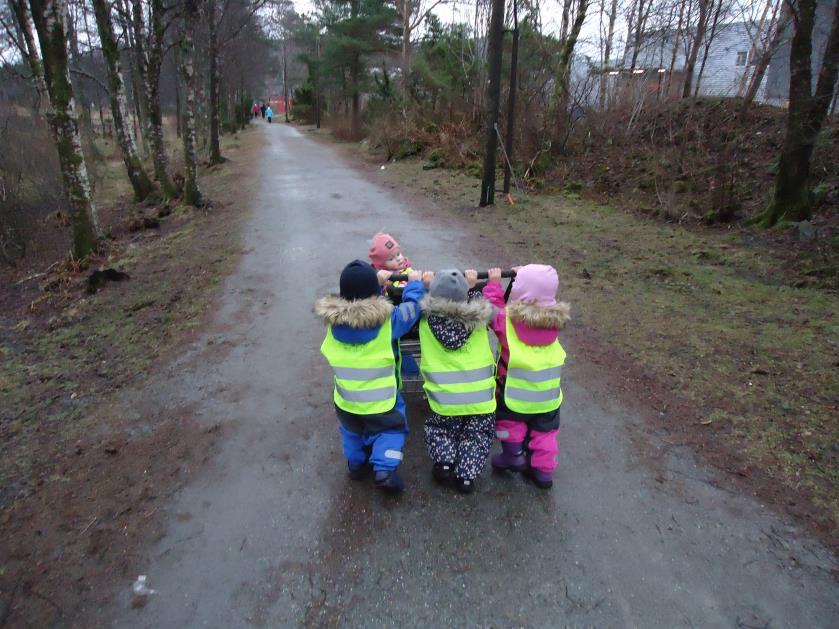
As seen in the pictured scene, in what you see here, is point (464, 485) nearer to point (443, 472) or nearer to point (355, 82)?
point (443, 472)

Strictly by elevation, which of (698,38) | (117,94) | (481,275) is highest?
(698,38)

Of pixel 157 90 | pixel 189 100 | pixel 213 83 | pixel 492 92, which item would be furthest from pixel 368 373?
pixel 213 83

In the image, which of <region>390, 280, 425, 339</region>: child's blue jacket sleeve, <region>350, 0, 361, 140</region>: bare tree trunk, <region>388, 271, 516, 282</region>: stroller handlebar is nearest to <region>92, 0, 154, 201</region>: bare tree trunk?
<region>388, 271, 516, 282</region>: stroller handlebar

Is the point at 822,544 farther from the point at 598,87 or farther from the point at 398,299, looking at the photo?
the point at 598,87

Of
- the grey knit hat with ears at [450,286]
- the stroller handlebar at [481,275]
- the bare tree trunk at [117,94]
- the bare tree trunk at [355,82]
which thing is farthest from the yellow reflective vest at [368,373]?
the bare tree trunk at [355,82]

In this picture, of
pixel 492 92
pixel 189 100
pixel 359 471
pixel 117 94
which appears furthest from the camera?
pixel 117 94

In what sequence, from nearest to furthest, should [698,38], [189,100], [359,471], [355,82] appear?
[359,471] → [189,100] → [698,38] → [355,82]

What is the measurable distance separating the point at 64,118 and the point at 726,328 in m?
9.99

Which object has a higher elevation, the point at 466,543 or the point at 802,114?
the point at 802,114

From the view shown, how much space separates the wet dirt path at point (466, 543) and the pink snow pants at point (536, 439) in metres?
0.20

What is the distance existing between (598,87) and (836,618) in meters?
17.8

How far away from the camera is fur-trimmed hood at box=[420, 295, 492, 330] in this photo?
122 inches

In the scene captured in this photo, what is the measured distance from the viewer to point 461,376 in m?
3.19

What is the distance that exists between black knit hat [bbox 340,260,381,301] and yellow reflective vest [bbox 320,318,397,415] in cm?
22
